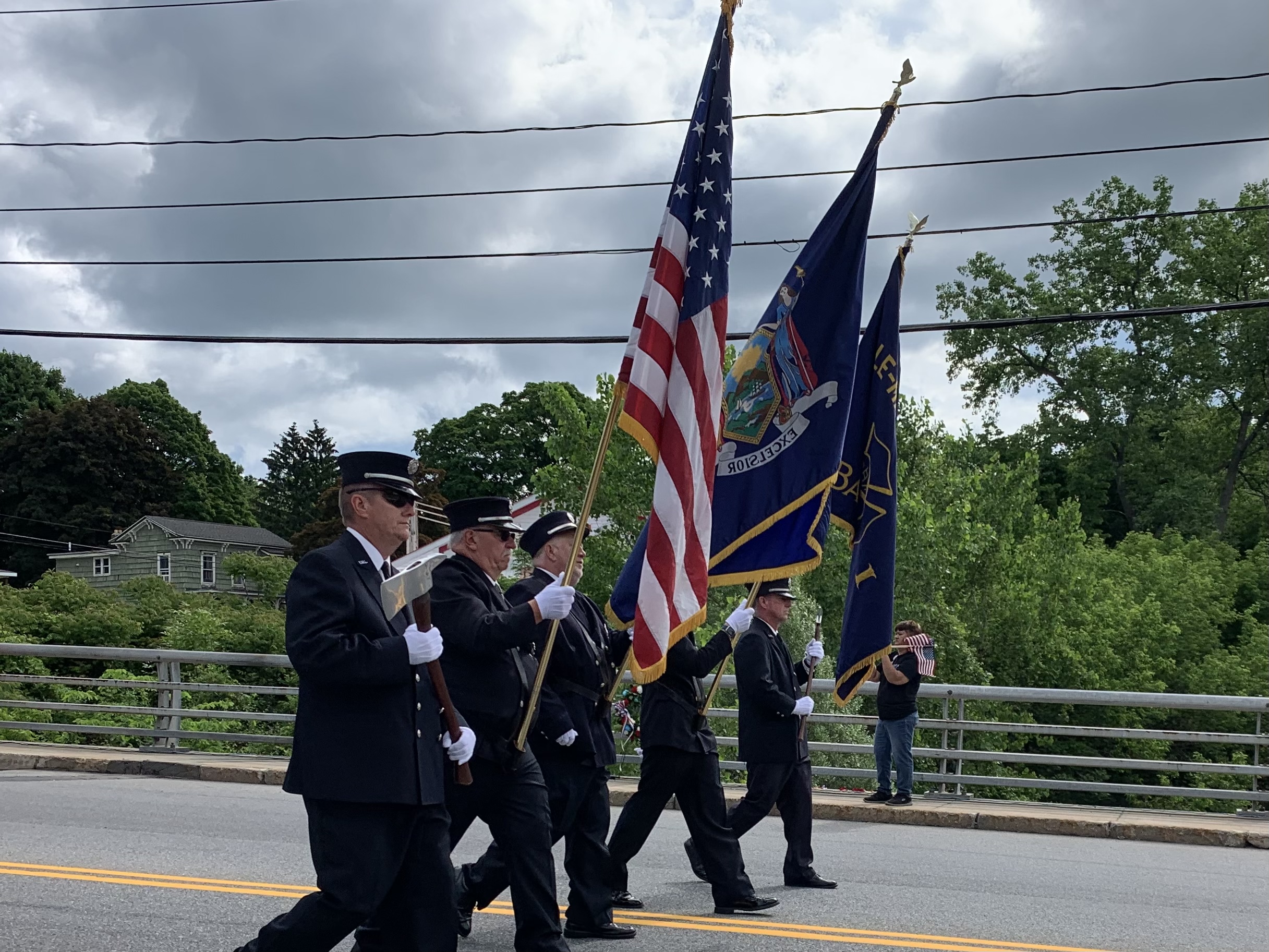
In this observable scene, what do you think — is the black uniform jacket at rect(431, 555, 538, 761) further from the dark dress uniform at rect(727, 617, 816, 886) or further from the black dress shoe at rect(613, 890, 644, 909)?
the dark dress uniform at rect(727, 617, 816, 886)

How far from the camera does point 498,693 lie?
5.93 meters

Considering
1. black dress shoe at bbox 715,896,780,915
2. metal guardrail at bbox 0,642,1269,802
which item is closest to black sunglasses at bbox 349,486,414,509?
black dress shoe at bbox 715,896,780,915

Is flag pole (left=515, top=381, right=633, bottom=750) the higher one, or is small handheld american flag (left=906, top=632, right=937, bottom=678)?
flag pole (left=515, top=381, right=633, bottom=750)

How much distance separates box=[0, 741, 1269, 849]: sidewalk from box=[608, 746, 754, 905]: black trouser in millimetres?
4154

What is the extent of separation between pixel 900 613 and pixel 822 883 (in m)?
18.6

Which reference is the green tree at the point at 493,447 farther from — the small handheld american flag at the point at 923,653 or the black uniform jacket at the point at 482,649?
the black uniform jacket at the point at 482,649

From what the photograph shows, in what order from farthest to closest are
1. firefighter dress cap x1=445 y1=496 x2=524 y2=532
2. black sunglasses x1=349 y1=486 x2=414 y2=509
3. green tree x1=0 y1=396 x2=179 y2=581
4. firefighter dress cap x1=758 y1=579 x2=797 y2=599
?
green tree x1=0 y1=396 x2=179 y2=581 → firefighter dress cap x1=758 y1=579 x2=797 y2=599 → firefighter dress cap x1=445 y1=496 x2=524 y2=532 → black sunglasses x1=349 y1=486 x2=414 y2=509

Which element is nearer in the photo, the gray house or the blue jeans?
the blue jeans

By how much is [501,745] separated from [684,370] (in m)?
2.20

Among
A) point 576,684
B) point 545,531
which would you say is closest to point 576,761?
point 576,684

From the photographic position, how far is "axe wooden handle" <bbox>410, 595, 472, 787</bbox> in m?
4.59

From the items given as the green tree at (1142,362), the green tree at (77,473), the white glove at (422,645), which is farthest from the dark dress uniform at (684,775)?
the green tree at (77,473)

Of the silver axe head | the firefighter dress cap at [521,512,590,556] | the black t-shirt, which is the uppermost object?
the firefighter dress cap at [521,512,590,556]

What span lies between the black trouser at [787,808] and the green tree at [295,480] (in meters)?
63.6
